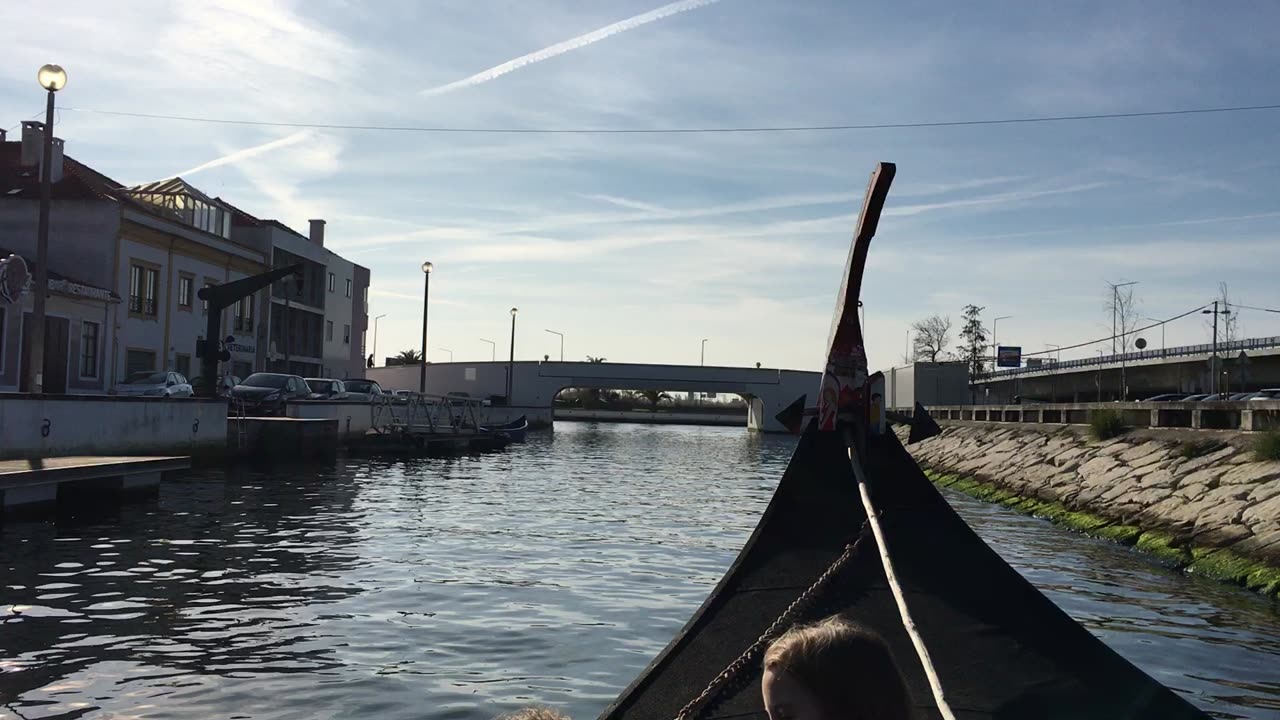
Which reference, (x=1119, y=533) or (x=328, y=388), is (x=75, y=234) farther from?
(x=1119, y=533)

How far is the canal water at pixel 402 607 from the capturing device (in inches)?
348

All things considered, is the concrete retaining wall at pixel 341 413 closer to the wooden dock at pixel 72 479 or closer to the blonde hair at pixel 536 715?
the wooden dock at pixel 72 479

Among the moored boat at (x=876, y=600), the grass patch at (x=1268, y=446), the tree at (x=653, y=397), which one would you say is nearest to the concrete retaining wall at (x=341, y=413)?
the grass patch at (x=1268, y=446)

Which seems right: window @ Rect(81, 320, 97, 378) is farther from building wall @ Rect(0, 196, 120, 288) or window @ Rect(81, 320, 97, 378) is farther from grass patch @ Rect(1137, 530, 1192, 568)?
grass patch @ Rect(1137, 530, 1192, 568)

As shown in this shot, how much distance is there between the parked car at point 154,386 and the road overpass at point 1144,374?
43.1 m

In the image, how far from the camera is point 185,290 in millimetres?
48969

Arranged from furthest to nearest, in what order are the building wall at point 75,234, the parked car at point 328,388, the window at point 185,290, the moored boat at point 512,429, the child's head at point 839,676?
the moored boat at point 512,429
the window at point 185,290
the parked car at point 328,388
the building wall at point 75,234
the child's head at point 839,676

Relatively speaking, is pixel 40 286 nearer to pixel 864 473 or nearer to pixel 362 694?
pixel 362 694

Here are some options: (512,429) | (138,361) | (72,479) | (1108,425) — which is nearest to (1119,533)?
(1108,425)

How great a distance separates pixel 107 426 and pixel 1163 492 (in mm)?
21649

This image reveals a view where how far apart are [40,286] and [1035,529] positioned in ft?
69.4

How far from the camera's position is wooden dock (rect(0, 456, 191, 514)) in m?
17.2

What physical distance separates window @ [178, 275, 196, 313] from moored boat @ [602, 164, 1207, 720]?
4532cm

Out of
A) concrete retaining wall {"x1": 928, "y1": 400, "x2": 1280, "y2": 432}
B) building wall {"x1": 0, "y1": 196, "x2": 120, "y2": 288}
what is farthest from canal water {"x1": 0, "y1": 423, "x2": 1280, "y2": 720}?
building wall {"x1": 0, "y1": 196, "x2": 120, "y2": 288}
